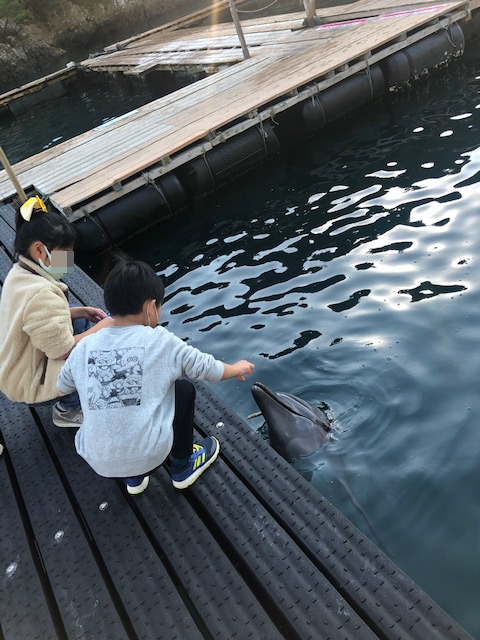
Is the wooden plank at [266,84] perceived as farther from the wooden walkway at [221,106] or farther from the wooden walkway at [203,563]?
the wooden walkway at [203,563]

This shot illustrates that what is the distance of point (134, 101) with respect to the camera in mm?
18250

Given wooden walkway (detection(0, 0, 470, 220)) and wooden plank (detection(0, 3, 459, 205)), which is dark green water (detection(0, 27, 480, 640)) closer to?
wooden walkway (detection(0, 0, 470, 220))

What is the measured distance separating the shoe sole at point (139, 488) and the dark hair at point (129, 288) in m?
1.13

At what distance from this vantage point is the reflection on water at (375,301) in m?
3.67

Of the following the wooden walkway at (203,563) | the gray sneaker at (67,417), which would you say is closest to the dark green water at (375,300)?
the wooden walkway at (203,563)

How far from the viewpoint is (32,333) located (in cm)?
323

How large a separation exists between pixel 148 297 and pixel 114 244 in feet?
19.6

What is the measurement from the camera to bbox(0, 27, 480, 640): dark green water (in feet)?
12.0

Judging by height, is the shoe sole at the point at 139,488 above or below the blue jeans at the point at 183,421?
below

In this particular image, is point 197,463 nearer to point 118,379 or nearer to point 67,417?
point 118,379

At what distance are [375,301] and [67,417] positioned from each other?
3.40 meters

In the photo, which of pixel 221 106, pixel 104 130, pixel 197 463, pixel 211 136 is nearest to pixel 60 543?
pixel 197 463

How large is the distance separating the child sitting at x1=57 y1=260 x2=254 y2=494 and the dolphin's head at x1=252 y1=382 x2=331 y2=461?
1.23 m

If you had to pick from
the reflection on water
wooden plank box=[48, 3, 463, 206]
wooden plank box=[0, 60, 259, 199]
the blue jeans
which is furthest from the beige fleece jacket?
wooden plank box=[0, 60, 259, 199]
